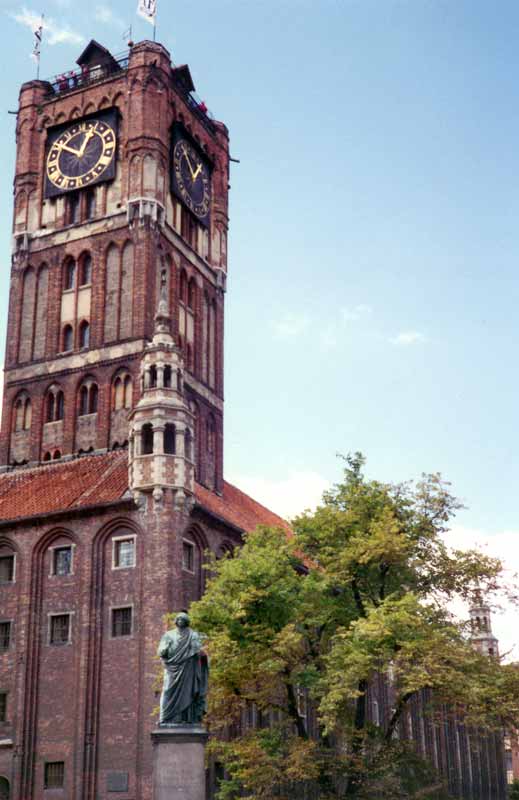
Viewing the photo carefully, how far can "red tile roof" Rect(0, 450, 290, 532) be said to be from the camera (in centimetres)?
4900

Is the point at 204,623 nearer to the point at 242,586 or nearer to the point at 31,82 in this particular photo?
the point at 242,586

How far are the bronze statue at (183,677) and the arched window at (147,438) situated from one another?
23.0m

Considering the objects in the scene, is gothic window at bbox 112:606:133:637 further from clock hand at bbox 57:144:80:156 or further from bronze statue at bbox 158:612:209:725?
clock hand at bbox 57:144:80:156

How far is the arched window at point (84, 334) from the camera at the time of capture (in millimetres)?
58188

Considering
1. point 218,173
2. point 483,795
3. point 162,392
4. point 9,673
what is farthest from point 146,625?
point 483,795

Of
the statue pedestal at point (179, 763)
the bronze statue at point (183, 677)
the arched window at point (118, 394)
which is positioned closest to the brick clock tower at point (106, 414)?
the arched window at point (118, 394)

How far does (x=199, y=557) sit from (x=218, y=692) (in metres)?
12.1

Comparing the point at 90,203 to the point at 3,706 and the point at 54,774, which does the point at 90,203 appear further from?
the point at 54,774

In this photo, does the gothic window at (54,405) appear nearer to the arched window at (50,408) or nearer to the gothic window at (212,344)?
the arched window at (50,408)

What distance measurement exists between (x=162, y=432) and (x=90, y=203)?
1911cm

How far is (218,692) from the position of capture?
121 feet

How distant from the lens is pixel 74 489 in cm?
5069

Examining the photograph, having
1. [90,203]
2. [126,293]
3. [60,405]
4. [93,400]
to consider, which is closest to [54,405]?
[60,405]

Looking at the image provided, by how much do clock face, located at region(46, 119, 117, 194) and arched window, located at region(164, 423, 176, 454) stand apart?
19121 millimetres
